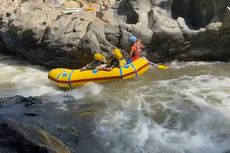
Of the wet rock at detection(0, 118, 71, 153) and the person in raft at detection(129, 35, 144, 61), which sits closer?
the wet rock at detection(0, 118, 71, 153)

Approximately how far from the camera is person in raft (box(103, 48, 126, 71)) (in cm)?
1072

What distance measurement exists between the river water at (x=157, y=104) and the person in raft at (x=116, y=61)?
0.47m

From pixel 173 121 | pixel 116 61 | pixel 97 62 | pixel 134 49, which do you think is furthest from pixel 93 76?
pixel 173 121

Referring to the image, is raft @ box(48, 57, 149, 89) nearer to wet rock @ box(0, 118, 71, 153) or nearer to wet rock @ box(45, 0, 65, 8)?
wet rock @ box(0, 118, 71, 153)

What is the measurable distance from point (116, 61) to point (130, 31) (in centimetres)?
151

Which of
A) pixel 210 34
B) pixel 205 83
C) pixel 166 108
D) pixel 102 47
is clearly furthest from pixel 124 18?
pixel 166 108

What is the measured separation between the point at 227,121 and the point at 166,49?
478 centimetres

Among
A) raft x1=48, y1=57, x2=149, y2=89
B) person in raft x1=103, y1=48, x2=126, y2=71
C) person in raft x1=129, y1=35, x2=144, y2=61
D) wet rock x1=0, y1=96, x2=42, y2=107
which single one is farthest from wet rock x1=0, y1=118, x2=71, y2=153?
person in raft x1=129, y1=35, x2=144, y2=61

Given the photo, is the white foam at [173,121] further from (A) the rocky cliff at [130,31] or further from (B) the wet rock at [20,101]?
(A) the rocky cliff at [130,31]

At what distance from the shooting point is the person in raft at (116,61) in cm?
1072

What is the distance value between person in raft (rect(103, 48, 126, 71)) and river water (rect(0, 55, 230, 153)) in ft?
1.53

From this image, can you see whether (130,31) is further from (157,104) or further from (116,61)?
(157,104)

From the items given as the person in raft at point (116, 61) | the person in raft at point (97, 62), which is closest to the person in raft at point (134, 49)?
the person in raft at point (116, 61)

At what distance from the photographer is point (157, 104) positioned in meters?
8.98
